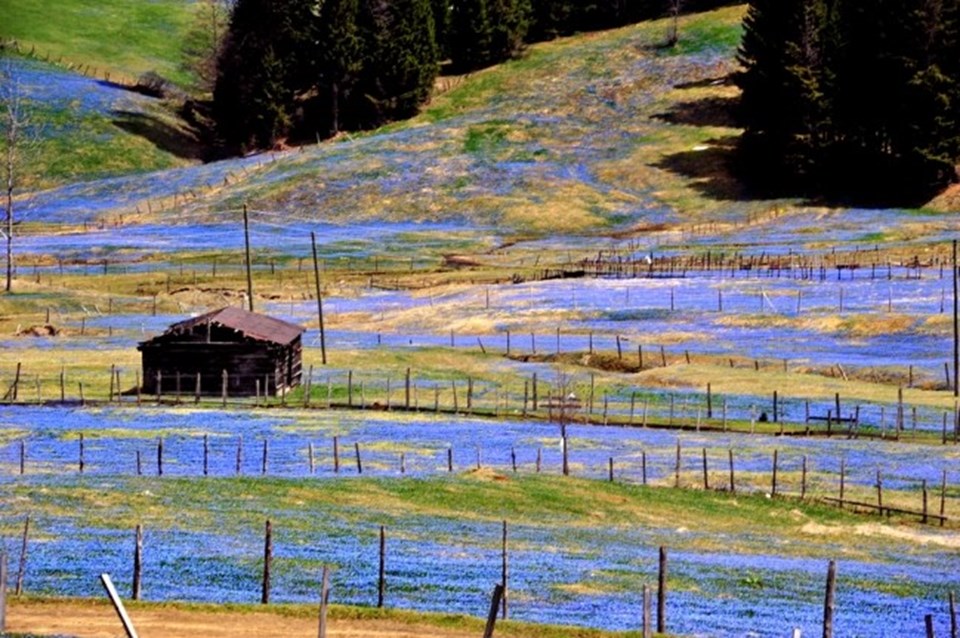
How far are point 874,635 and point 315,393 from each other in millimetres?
45691

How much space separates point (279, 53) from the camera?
16800 centimetres

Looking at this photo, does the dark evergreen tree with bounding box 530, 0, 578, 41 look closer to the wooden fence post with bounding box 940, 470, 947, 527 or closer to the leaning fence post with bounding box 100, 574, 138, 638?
the wooden fence post with bounding box 940, 470, 947, 527

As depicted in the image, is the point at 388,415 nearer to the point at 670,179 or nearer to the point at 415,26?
the point at 670,179

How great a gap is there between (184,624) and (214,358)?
153 ft

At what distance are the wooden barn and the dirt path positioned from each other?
4408 centimetres

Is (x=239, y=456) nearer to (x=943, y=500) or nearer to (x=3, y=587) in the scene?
(x=943, y=500)

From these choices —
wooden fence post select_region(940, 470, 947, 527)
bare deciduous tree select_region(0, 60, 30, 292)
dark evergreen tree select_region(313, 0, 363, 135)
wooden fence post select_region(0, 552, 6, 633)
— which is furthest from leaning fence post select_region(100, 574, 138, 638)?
dark evergreen tree select_region(313, 0, 363, 135)

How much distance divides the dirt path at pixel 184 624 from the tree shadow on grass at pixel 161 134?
13554cm

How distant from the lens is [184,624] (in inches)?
1326

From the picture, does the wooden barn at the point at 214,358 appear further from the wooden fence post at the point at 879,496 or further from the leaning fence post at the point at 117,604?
the leaning fence post at the point at 117,604

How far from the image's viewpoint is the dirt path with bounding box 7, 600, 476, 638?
32.5 m

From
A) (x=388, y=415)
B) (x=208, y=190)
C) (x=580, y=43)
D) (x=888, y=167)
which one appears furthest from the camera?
(x=580, y=43)

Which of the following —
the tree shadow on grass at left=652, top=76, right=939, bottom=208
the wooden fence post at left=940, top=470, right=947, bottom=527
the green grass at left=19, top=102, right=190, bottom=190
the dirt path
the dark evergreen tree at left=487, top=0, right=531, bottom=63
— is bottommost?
the wooden fence post at left=940, top=470, right=947, bottom=527

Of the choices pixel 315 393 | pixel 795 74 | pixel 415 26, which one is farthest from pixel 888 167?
pixel 315 393
